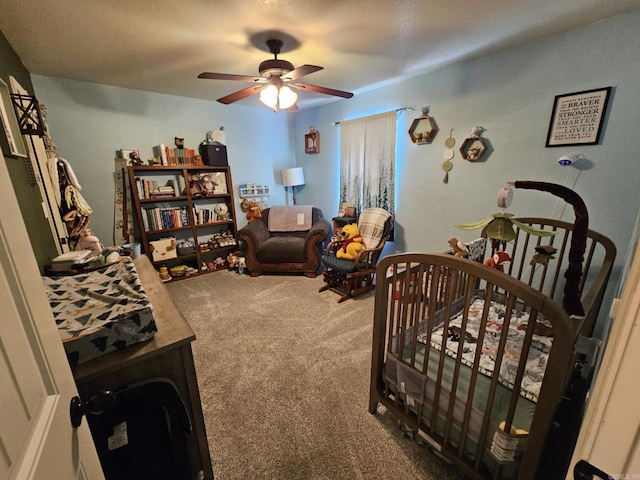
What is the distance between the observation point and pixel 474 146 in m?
2.38

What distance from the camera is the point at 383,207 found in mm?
3246

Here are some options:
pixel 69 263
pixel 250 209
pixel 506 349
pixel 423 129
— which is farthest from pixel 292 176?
pixel 506 349

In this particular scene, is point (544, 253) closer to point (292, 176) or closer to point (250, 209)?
point (292, 176)

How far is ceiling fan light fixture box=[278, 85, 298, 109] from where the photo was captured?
202 cm

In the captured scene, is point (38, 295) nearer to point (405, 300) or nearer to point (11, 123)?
point (405, 300)

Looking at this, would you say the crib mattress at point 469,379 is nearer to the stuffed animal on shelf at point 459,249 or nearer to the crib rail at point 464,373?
the crib rail at point 464,373

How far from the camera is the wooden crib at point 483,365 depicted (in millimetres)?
806

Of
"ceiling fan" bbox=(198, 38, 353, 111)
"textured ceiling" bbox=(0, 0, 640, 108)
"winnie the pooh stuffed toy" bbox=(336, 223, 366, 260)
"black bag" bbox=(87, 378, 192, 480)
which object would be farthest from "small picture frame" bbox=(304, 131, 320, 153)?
"black bag" bbox=(87, 378, 192, 480)

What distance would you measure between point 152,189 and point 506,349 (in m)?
3.69

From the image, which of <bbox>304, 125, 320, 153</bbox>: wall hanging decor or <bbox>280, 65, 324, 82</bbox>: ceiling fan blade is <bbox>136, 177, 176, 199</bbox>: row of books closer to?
<bbox>304, 125, 320, 153</bbox>: wall hanging decor

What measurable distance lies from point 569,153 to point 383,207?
1.71 m

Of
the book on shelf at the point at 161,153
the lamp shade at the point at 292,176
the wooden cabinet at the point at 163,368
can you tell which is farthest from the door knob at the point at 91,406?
the lamp shade at the point at 292,176

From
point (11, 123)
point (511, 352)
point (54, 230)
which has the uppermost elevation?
point (11, 123)

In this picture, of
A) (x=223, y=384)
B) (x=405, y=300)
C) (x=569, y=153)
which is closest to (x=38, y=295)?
(x=405, y=300)
